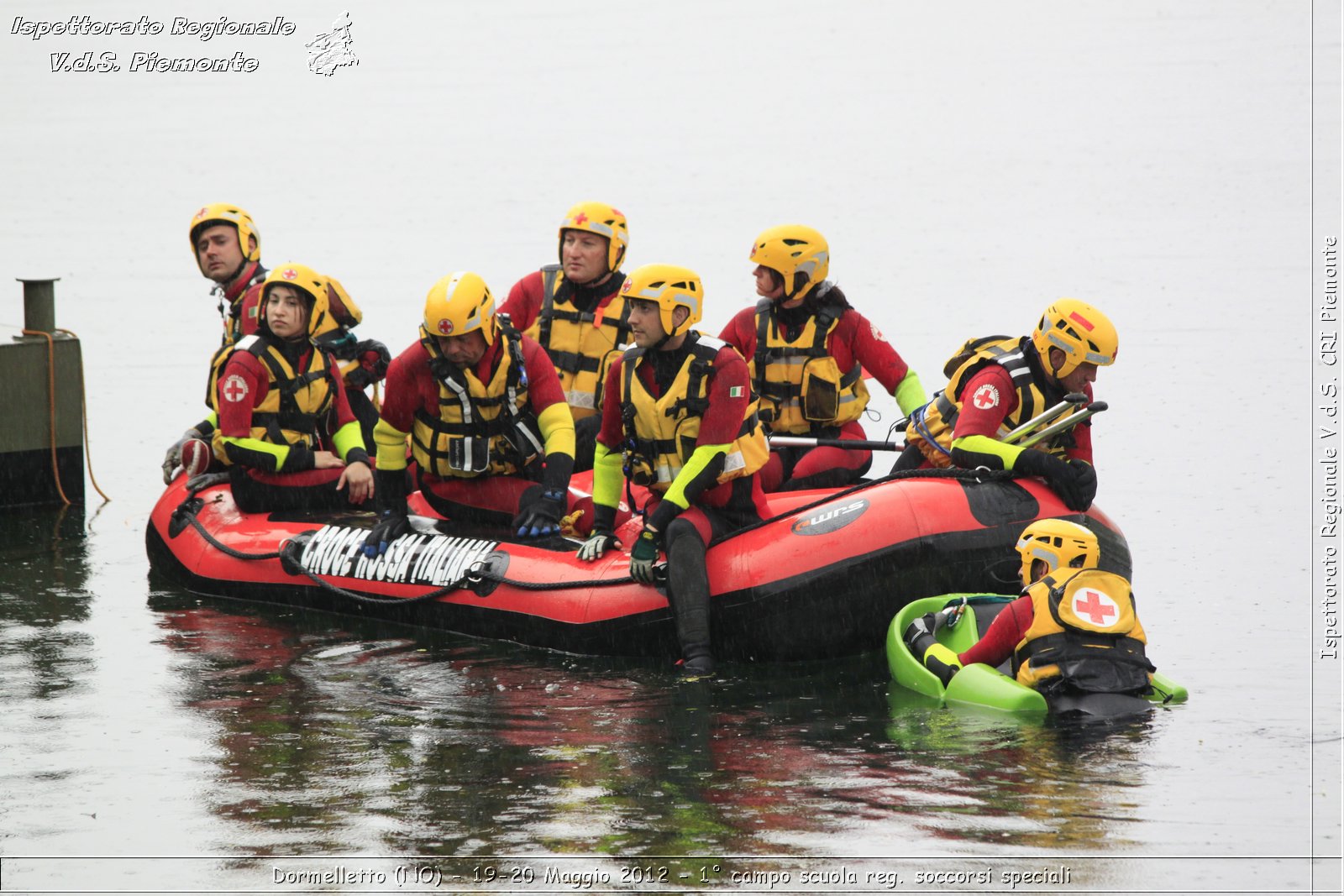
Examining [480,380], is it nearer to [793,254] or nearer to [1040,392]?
[793,254]

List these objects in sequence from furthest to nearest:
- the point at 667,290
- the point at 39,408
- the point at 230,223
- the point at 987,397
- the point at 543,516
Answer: the point at 39,408, the point at 230,223, the point at 543,516, the point at 987,397, the point at 667,290

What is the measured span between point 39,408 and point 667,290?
5285 millimetres

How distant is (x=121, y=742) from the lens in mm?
7320

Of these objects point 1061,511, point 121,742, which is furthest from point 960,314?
point 121,742

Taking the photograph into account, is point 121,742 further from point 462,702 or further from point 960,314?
point 960,314

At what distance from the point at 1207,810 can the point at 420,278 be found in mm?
14334

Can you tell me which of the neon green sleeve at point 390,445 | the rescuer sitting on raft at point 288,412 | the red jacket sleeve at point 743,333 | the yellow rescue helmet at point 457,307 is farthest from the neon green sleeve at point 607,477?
the rescuer sitting on raft at point 288,412

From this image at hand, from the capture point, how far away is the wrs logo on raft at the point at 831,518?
8.00m

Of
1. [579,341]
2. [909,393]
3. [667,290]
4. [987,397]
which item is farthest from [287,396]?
[987,397]

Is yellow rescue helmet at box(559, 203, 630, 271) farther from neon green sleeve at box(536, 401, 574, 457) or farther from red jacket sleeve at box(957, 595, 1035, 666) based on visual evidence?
red jacket sleeve at box(957, 595, 1035, 666)

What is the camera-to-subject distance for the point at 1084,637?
23.3 feet

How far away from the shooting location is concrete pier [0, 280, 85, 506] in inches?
448

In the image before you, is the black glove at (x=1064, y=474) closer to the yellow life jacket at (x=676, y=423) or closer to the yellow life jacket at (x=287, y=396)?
the yellow life jacket at (x=676, y=423)

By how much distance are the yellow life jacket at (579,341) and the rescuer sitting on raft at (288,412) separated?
1066mm
